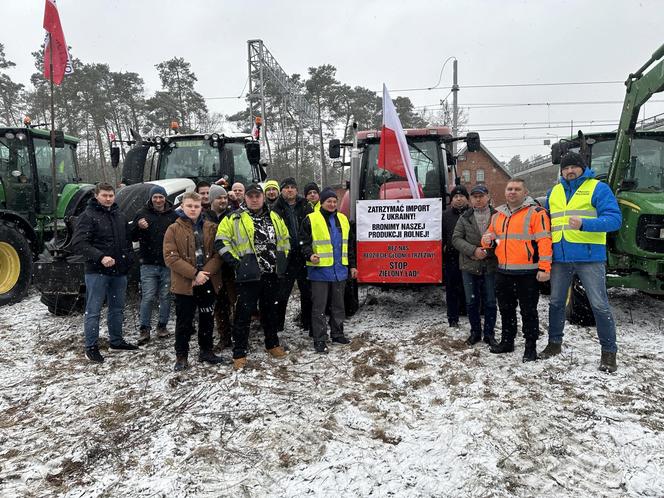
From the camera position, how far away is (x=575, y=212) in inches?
154

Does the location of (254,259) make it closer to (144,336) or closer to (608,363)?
(144,336)

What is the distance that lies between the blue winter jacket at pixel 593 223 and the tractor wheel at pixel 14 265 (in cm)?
750

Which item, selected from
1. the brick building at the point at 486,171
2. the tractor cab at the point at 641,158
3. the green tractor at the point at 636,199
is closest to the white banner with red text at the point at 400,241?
the green tractor at the point at 636,199

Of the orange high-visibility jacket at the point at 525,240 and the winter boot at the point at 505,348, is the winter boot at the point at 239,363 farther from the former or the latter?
the orange high-visibility jacket at the point at 525,240

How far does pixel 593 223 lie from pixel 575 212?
0.19 meters

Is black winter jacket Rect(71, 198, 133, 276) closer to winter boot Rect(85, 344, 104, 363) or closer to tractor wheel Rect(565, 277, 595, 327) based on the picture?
winter boot Rect(85, 344, 104, 363)

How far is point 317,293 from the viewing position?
4.75 m

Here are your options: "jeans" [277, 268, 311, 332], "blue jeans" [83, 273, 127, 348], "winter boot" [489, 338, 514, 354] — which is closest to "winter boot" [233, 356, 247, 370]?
"jeans" [277, 268, 311, 332]

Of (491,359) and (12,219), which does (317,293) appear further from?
(12,219)

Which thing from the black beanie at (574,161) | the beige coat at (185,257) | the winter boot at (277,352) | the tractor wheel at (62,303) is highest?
the black beanie at (574,161)

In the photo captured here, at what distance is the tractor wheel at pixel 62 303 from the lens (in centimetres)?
607

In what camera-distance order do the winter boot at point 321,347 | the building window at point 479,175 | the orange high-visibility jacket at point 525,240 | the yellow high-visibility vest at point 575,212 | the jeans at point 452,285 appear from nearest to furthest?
the yellow high-visibility vest at point 575,212 → the orange high-visibility jacket at point 525,240 → the winter boot at point 321,347 → the jeans at point 452,285 → the building window at point 479,175

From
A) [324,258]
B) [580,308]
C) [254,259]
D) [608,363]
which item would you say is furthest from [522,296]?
[254,259]

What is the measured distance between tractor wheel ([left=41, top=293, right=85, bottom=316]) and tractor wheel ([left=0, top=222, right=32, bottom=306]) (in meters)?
1.17
